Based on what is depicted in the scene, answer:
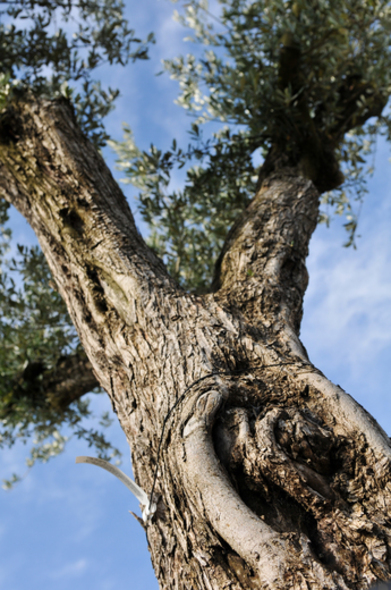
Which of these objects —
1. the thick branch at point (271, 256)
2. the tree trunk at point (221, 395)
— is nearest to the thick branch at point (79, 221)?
the tree trunk at point (221, 395)

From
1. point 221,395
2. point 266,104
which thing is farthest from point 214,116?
point 221,395

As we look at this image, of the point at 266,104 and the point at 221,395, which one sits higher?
the point at 266,104

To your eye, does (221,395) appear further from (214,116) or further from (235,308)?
(214,116)

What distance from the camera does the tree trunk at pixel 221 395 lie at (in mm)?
1831

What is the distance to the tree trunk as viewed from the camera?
1831 millimetres

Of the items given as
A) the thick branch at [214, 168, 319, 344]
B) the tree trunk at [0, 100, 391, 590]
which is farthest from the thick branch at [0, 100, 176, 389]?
the thick branch at [214, 168, 319, 344]

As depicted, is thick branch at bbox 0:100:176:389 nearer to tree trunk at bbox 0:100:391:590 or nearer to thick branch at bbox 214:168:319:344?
tree trunk at bbox 0:100:391:590

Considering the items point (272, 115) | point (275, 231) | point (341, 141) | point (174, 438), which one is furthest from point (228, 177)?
point (174, 438)

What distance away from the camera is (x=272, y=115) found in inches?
216

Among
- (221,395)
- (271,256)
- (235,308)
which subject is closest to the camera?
(221,395)

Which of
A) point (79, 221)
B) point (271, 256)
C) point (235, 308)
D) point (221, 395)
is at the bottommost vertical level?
point (221, 395)

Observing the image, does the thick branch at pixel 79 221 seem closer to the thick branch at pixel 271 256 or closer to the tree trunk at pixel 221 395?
the tree trunk at pixel 221 395

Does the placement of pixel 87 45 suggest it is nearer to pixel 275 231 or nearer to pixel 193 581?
pixel 275 231

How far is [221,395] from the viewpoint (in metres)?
2.35
